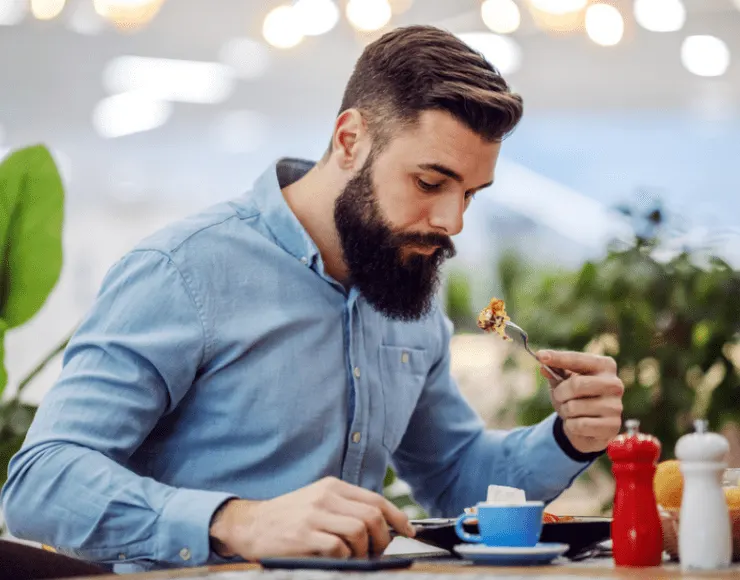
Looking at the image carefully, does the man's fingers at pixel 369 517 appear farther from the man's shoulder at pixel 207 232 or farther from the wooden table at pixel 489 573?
the man's shoulder at pixel 207 232

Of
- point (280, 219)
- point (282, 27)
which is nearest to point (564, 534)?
point (280, 219)

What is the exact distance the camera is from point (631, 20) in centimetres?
432

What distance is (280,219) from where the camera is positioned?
1.53 m

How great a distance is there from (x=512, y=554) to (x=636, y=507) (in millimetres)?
132

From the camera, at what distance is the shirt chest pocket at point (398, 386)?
158 cm

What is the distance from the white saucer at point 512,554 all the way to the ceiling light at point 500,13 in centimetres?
355

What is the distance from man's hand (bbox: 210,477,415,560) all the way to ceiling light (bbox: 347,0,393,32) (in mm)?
2973

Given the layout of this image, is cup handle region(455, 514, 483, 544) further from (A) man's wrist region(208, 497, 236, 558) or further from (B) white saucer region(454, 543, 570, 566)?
(A) man's wrist region(208, 497, 236, 558)

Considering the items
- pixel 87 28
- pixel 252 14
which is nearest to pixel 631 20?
pixel 252 14

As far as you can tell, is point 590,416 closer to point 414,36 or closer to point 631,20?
point 414,36

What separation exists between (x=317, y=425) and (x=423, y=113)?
48 cm

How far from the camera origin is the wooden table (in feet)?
2.80

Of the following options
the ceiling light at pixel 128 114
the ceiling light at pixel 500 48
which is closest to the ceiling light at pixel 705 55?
the ceiling light at pixel 500 48

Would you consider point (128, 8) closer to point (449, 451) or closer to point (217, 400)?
point (449, 451)
